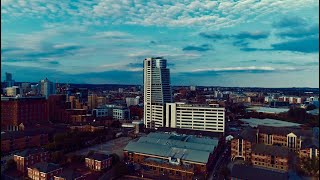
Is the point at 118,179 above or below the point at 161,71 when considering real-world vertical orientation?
below

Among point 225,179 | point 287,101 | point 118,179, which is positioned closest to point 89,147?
point 118,179

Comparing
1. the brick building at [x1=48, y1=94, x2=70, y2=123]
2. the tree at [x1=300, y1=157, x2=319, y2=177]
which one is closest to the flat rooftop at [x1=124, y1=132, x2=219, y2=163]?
the tree at [x1=300, y1=157, x2=319, y2=177]

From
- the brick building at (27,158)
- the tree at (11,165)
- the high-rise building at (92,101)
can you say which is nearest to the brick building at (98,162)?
the brick building at (27,158)

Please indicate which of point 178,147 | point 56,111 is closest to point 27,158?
point 178,147

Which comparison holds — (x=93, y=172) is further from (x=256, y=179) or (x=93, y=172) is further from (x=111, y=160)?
(x=256, y=179)

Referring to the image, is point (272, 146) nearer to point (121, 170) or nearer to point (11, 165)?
point (121, 170)

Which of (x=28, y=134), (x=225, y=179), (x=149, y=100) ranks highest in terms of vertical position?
(x=149, y=100)

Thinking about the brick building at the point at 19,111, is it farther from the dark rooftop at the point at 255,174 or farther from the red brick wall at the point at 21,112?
the dark rooftop at the point at 255,174
